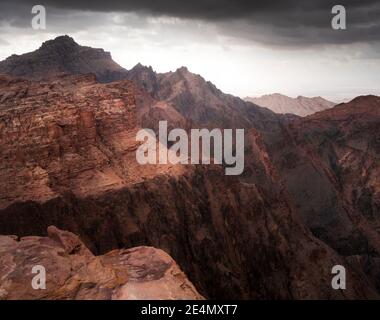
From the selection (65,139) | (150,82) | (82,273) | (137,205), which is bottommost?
(137,205)

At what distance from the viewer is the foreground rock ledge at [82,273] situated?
18.6 metres

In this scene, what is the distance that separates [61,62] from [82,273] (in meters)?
134

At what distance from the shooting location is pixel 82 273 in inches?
794

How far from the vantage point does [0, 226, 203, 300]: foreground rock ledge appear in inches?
732

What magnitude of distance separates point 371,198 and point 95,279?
101709mm

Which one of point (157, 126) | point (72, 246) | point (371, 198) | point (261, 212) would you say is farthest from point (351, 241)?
point (72, 246)

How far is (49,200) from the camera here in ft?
148

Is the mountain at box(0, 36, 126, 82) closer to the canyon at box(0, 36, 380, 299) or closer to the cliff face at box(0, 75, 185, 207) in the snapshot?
the cliff face at box(0, 75, 185, 207)

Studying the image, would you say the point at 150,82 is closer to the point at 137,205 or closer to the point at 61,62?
the point at 61,62

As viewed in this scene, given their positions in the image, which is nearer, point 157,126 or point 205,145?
point 205,145

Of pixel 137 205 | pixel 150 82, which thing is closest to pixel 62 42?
pixel 150 82

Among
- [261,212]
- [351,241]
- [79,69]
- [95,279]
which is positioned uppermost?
[79,69]

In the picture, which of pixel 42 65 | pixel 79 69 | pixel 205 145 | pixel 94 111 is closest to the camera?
pixel 94 111
